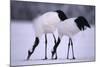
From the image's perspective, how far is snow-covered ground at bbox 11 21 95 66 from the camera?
2.24 metres

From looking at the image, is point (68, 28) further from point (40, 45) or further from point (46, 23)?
point (40, 45)

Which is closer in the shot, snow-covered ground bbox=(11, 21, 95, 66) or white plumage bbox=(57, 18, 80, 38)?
snow-covered ground bbox=(11, 21, 95, 66)

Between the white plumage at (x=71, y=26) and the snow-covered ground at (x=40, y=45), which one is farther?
the white plumage at (x=71, y=26)

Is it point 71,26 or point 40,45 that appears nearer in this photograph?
point 40,45

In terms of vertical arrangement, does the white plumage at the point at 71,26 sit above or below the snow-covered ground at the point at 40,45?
above

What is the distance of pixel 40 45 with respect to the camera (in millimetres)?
2357

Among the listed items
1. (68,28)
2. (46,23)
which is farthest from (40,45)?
(68,28)

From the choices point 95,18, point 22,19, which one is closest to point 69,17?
point 95,18

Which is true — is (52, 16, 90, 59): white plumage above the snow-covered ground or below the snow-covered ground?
above

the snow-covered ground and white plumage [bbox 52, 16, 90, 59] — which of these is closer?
the snow-covered ground

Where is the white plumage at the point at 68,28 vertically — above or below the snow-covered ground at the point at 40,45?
above

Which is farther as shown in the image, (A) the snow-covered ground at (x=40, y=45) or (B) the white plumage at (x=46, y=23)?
(B) the white plumage at (x=46, y=23)

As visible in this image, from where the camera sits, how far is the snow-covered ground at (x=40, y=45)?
2.24 m
